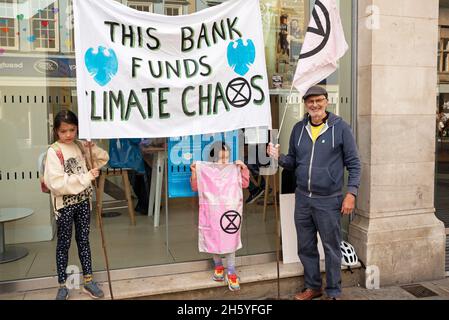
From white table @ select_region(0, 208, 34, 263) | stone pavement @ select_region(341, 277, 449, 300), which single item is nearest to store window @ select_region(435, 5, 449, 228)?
stone pavement @ select_region(341, 277, 449, 300)

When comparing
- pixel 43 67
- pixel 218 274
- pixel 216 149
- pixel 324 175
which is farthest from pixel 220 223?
pixel 43 67

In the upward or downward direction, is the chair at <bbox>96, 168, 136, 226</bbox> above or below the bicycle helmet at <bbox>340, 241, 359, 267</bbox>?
above

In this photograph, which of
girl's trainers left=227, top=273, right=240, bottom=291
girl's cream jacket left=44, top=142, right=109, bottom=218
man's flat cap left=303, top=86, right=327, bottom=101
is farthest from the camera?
girl's trainers left=227, top=273, right=240, bottom=291

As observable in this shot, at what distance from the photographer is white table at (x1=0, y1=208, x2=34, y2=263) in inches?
184

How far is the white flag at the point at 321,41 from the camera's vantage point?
168 inches

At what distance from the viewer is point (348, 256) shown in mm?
4902

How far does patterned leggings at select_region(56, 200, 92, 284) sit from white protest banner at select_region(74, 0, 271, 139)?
727 mm

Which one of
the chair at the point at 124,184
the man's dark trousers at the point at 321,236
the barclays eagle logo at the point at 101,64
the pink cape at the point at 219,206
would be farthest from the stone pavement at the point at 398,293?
the barclays eagle logo at the point at 101,64

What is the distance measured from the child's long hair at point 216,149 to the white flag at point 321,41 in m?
1.14

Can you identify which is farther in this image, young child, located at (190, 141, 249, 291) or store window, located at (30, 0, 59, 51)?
store window, located at (30, 0, 59, 51)

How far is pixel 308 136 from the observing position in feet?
14.1

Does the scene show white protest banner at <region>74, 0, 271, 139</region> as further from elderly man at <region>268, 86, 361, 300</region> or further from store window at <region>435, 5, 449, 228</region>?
store window at <region>435, 5, 449, 228</region>

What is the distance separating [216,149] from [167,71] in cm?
122

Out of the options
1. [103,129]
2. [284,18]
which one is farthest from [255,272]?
[284,18]
